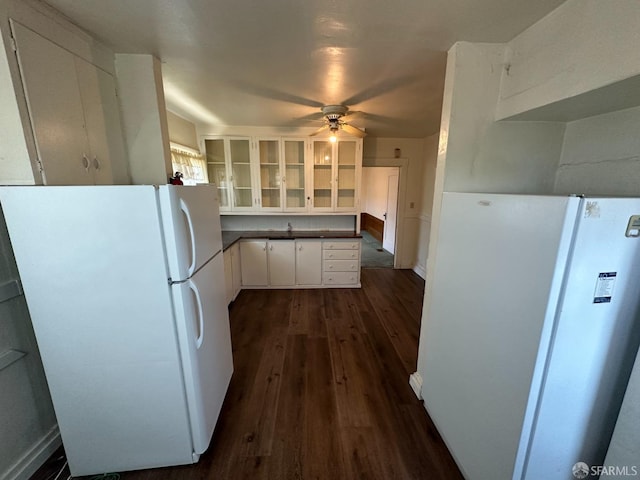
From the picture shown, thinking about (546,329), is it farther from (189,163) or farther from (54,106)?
(189,163)

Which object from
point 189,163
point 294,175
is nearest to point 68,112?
point 189,163

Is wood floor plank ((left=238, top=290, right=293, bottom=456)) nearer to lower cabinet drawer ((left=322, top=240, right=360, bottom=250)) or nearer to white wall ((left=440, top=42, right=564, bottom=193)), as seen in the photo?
lower cabinet drawer ((left=322, top=240, right=360, bottom=250))

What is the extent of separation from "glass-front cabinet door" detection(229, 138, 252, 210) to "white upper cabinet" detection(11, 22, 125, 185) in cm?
203

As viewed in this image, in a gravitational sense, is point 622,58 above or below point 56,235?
above

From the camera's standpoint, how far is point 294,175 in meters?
3.76

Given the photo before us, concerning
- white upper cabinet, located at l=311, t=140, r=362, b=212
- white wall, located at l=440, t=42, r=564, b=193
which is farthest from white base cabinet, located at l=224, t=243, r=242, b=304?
white wall, located at l=440, t=42, r=564, b=193

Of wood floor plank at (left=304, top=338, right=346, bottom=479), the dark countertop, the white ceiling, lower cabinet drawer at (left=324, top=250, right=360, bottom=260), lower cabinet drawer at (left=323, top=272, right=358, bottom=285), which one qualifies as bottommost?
wood floor plank at (left=304, top=338, right=346, bottom=479)

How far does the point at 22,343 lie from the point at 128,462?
0.85 meters

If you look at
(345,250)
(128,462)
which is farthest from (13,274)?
(345,250)

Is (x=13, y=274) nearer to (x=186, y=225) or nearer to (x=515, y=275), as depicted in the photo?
(x=186, y=225)

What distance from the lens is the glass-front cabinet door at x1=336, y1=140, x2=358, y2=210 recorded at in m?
3.71

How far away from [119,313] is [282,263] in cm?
254

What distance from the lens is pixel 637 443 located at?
2.88ft

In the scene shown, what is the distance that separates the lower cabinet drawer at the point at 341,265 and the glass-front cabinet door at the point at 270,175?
116 cm
